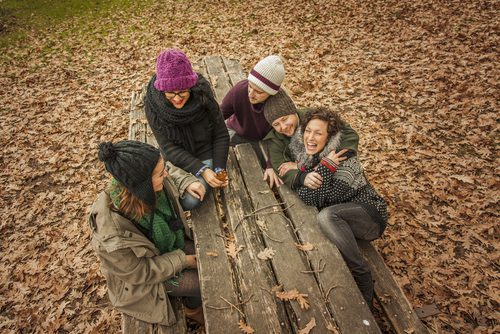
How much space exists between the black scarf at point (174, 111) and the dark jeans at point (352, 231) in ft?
5.35

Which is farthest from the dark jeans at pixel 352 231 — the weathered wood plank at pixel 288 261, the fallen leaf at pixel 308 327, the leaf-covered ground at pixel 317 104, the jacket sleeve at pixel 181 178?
the jacket sleeve at pixel 181 178

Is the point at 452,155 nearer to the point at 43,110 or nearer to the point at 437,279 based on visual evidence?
the point at 437,279

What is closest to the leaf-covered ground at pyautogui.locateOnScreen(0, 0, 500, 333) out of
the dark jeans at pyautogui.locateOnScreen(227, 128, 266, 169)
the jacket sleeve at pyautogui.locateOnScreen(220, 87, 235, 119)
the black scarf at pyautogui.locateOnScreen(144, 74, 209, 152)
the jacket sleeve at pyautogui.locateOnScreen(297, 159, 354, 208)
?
the jacket sleeve at pyautogui.locateOnScreen(297, 159, 354, 208)

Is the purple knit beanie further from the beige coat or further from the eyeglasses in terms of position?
the beige coat

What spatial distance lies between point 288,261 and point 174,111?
182 centimetres

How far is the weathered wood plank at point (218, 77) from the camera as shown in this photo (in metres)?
4.82

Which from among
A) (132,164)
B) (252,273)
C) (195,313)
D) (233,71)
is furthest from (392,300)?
(233,71)

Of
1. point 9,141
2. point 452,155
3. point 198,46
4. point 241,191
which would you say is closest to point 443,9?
point 452,155

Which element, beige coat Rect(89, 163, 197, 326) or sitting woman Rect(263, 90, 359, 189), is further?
sitting woman Rect(263, 90, 359, 189)

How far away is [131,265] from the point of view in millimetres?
2340

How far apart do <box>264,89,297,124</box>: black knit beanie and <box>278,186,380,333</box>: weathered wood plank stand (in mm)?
1038

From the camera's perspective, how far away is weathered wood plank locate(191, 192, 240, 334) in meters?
2.16

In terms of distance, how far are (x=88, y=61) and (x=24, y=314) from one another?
735 centimetres

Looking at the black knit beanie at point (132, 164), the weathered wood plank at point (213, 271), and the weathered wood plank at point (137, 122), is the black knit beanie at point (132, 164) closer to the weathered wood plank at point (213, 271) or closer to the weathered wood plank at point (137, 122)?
the weathered wood plank at point (213, 271)
